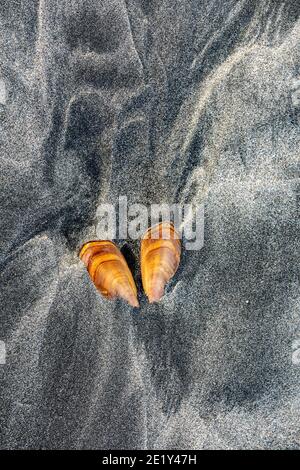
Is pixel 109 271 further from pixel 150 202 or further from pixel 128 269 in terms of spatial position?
pixel 150 202

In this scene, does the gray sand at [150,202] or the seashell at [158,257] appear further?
the gray sand at [150,202]

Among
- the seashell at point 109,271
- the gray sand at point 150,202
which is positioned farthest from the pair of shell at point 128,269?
the gray sand at point 150,202

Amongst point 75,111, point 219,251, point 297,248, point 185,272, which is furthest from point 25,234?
point 297,248

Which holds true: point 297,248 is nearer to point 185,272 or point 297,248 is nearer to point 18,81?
point 185,272

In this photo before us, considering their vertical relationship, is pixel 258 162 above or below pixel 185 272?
above

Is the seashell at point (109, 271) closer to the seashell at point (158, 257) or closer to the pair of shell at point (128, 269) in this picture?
the pair of shell at point (128, 269)

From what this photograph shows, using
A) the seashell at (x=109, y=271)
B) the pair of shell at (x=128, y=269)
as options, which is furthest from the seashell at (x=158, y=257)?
the seashell at (x=109, y=271)

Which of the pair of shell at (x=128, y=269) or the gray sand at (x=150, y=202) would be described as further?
the gray sand at (x=150, y=202)
